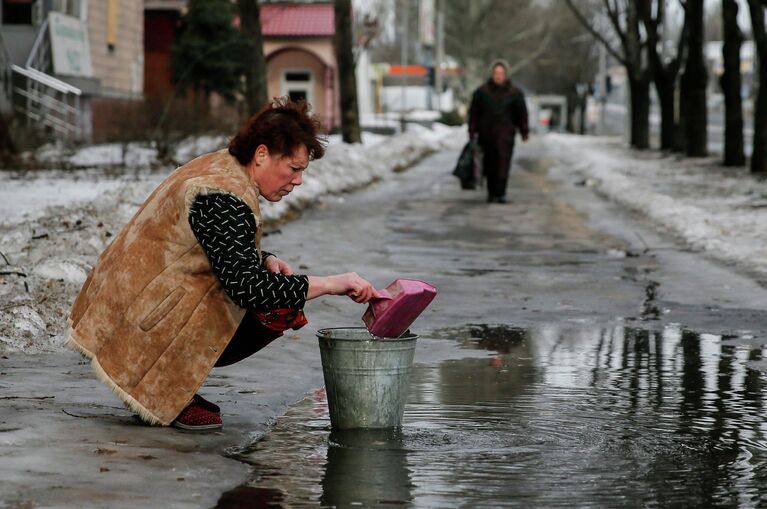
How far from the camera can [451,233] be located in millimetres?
16578

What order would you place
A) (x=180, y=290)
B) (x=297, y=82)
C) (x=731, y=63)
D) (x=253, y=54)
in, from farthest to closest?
(x=297, y=82) < (x=731, y=63) < (x=253, y=54) < (x=180, y=290)

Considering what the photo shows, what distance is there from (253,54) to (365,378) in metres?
20.6

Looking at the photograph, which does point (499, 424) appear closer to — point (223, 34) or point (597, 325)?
point (597, 325)

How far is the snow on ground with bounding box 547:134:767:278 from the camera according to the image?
48.0 ft

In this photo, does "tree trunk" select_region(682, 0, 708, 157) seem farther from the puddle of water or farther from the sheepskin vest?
the sheepskin vest

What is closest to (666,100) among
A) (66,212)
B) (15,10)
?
(15,10)

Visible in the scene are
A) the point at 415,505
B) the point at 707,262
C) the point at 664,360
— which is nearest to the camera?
the point at 415,505

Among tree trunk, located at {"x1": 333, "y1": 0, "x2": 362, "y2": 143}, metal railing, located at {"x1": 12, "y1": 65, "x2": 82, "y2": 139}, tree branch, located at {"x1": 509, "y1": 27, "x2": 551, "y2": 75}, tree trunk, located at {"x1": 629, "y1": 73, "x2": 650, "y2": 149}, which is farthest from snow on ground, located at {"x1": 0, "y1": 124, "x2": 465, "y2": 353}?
tree branch, located at {"x1": 509, "y1": 27, "x2": 551, "y2": 75}

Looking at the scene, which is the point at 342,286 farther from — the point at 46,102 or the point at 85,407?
the point at 46,102

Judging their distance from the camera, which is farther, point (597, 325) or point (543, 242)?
point (543, 242)

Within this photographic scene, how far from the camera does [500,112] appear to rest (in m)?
20.2

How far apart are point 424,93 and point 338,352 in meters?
104

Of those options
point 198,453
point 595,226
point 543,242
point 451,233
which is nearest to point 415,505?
point 198,453

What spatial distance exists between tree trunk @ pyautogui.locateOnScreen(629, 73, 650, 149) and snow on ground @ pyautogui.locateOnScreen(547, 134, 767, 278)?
8.27 meters
